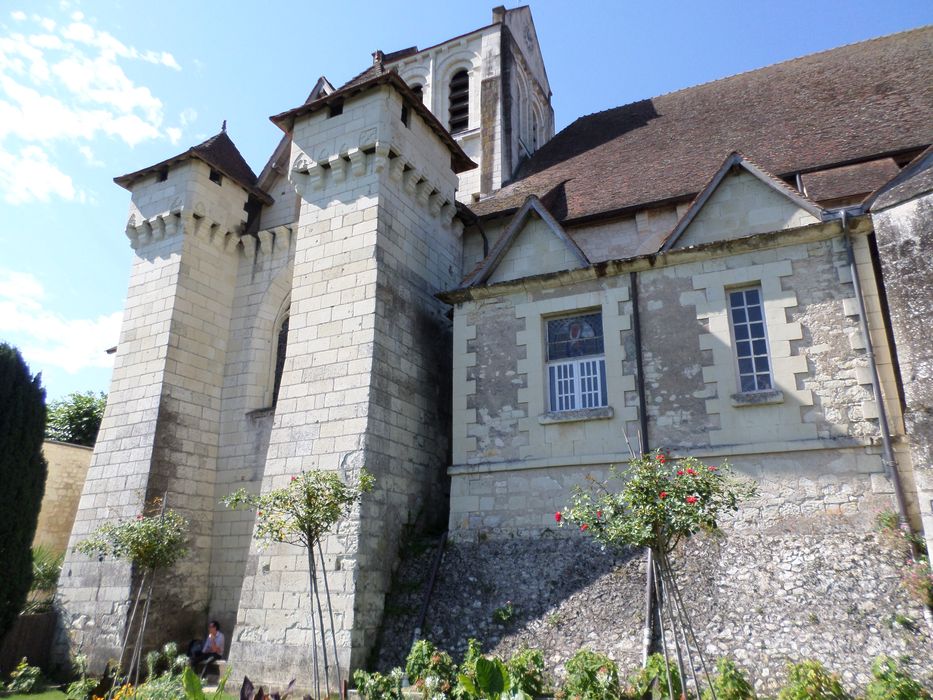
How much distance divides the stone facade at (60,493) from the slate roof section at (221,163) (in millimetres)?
7219

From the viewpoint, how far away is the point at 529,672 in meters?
7.38

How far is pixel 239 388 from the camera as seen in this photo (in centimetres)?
1340

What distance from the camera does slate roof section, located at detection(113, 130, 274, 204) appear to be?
14.2 m

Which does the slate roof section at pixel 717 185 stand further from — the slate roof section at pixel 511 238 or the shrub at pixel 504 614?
the shrub at pixel 504 614

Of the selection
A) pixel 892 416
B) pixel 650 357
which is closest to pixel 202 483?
pixel 650 357

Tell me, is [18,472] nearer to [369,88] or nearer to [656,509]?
[369,88]

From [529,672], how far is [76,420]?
27.4m

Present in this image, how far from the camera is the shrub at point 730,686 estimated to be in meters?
6.39

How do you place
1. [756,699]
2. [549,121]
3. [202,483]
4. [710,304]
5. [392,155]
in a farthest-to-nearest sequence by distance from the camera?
[549,121]
[202,483]
[392,155]
[710,304]
[756,699]

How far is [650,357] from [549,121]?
50.0 ft

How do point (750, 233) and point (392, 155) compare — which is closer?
point (750, 233)

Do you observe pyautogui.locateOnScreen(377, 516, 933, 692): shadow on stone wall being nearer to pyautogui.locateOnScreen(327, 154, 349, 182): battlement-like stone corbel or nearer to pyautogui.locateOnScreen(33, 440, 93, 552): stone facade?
pyautogui.locateOnScreen(327, 154, 349, 182): battlement-like stone corbel

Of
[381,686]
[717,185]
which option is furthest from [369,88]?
[381,686]

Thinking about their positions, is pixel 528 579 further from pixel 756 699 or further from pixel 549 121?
pixel 549 121
